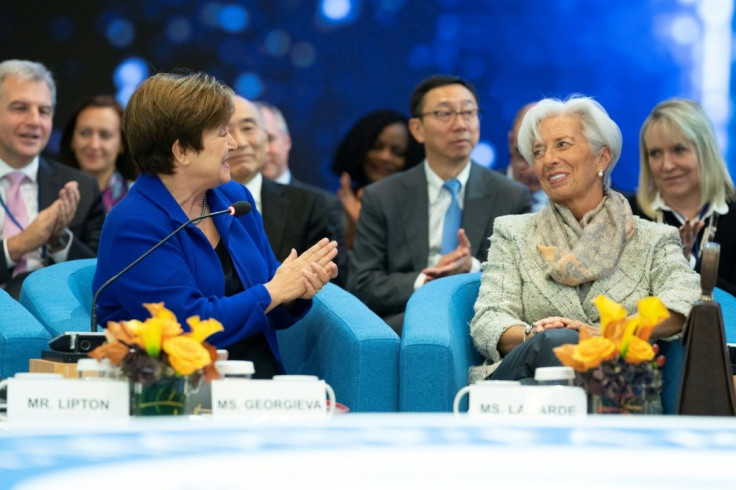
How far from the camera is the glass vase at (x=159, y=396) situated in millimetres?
2562

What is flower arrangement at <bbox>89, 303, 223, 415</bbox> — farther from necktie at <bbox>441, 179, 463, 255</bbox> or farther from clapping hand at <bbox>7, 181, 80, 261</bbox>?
necktie at <bbox>441, 179, 463, 255</bbox>

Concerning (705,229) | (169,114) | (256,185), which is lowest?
(705,229)

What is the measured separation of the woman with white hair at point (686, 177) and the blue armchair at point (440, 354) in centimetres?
99

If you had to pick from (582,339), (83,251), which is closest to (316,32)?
(83,251)

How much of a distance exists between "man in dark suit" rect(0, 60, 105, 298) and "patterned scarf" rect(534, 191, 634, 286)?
203 cm

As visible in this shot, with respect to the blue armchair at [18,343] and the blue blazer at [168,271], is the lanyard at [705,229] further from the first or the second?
the blue armchair at [18,343]

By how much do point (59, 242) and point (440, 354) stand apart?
2136 mm

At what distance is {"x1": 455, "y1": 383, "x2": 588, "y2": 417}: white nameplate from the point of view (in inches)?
102

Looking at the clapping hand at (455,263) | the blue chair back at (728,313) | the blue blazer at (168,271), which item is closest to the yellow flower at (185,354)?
the blue blazer at (168,271)

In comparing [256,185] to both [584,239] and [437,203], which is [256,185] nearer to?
[437,203]

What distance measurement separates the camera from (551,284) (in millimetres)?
3941

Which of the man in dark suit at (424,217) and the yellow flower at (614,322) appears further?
the man in dark suit at (424,217)

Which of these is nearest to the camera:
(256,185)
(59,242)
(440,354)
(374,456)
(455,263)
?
(374,456)

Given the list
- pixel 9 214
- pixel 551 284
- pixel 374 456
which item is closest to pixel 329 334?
pixel 551 284
